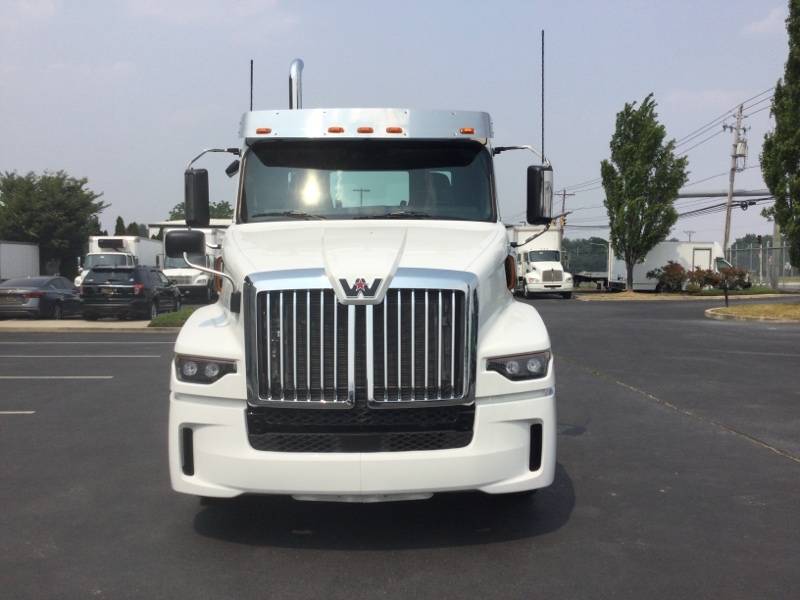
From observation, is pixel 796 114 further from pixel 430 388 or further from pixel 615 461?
pixel 430 388

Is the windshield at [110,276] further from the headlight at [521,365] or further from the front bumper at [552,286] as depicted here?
the front bumper at [552,286]

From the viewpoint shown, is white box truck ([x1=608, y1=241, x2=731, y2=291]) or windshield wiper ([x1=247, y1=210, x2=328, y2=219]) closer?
windshield wiper ([x1=247, y1=210, x2=328, y2=219])

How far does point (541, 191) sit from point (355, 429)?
315 cm

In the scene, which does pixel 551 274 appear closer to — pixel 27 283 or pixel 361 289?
pixel 27 283

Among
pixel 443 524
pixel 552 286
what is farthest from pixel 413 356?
pixel 552 286

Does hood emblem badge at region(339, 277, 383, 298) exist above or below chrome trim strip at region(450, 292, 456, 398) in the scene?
above

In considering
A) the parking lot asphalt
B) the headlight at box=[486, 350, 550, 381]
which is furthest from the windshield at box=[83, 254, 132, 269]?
the headlight at box=[486, 350, 550, 381]

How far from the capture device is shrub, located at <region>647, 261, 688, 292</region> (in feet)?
149

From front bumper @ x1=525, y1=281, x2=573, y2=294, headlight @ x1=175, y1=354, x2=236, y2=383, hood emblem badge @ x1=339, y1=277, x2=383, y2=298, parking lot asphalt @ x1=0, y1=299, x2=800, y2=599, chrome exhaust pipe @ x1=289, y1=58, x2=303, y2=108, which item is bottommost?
parking lot asphalt @ x1=0, y1=299, x2=800, y2=599

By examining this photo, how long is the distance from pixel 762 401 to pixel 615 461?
12.8 feet

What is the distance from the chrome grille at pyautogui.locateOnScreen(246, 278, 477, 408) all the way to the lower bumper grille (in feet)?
0.21

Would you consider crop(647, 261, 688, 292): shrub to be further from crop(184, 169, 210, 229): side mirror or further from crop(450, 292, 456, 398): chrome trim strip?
crop(450, 292, 456, 398): chrome trim strip

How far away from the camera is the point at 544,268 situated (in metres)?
42.6

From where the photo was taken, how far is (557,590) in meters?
4.48
